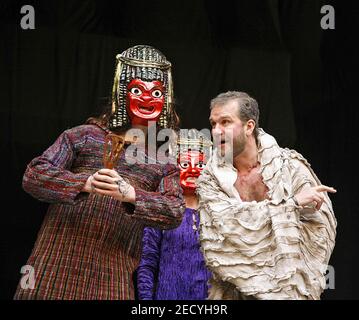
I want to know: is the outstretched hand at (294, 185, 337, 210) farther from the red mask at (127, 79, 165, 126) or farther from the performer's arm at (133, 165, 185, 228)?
the red mask at (127, 79, 165, 126)

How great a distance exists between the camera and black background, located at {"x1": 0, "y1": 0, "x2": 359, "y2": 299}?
411 centimetres

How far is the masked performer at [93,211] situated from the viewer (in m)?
2.96

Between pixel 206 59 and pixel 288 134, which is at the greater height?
pixel 206 59

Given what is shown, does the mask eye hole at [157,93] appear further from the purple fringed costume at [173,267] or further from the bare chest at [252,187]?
the purple fringed costume at [173,267]

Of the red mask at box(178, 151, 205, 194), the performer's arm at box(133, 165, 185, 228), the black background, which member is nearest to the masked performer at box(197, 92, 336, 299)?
the performer's arm at box(133, 165, 185, 228)

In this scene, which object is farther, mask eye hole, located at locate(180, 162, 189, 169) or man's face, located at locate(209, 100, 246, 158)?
mask eye hole, located at locate(180, 162, 189, 169)

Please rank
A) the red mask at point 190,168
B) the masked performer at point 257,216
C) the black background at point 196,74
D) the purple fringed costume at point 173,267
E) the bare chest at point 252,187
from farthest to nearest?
1. the black background at point 196,74
2. the red mask at point 190,168
3. the purple fringed costume at point 173,267
4. the bare chest at point 252,187
5. the masked performer at point 257,216

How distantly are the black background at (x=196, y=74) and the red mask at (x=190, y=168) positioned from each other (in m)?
0.42

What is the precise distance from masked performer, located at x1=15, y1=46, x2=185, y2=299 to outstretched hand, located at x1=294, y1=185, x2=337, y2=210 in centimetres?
47

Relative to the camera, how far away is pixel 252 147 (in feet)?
11.1

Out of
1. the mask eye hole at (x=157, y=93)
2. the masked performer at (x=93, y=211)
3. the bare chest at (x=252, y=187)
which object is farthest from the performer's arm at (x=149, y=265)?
the mask eye hole at (x=157, y=93)
